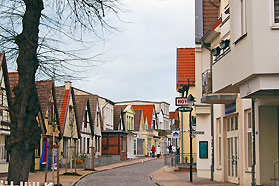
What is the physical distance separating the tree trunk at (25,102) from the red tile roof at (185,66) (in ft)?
92.2

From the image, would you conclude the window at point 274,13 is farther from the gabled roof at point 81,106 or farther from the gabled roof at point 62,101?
the gabled roof at point 81,106

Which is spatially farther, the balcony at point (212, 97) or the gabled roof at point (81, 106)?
the gabled roof at point (81, 106)

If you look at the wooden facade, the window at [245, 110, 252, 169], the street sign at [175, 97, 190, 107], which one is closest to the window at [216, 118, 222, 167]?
the street sign at [175, 97, 190, 107]

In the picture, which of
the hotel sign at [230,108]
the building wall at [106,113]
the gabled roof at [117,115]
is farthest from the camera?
the gabled roof at [117,115]

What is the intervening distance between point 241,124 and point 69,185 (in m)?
8.44

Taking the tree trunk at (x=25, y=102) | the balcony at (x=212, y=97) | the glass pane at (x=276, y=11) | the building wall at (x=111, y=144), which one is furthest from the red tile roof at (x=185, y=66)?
the glass pane at (x=276, y=11)

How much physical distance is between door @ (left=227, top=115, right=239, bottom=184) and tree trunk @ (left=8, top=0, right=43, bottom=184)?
35.3ft

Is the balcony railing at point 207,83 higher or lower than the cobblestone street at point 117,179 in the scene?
higher

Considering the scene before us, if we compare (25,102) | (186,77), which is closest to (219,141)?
(25,102)

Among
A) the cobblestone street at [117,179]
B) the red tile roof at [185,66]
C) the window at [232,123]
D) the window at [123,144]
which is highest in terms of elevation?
the red tile roof at [185,66]

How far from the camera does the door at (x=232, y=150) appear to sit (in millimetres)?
23000

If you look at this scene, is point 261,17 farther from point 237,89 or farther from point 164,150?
point 164,150

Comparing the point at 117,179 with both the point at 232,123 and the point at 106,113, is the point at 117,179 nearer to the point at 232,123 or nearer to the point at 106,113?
the point at 232,123

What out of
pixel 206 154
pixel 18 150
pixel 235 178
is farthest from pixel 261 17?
pixel 206 154
